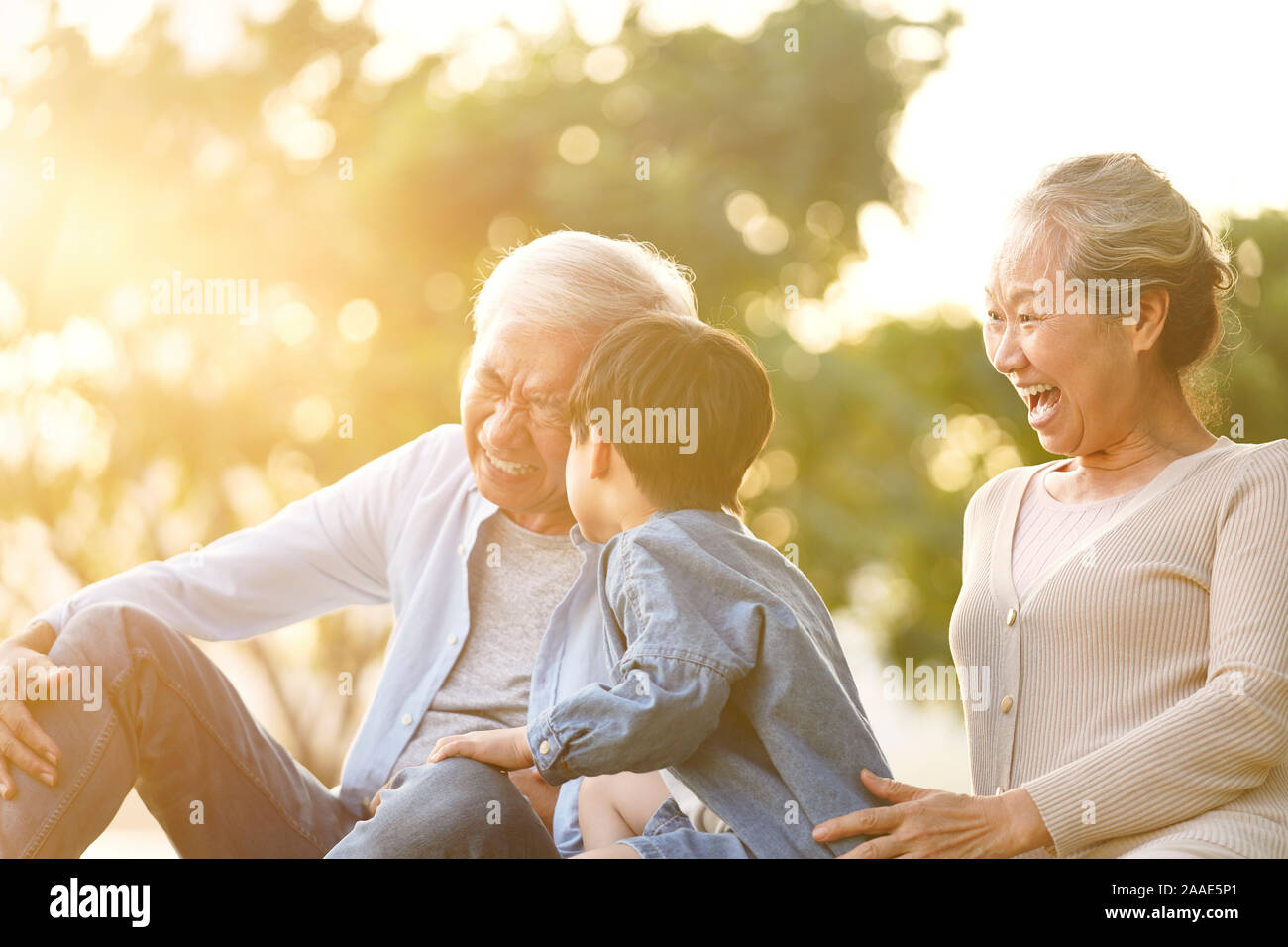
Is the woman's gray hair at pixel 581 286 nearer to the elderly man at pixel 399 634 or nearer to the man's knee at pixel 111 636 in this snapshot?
the elderly man at pixel 399 634

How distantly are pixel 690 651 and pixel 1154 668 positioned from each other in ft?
2.30

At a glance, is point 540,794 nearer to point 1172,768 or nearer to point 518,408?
point 518,408

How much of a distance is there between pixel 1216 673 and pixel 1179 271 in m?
0.61

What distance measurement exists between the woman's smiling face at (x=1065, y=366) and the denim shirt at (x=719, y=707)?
57 cm

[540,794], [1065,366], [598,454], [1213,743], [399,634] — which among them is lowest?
[540,794]

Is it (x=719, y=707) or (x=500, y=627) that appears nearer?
(x=719, y=707)

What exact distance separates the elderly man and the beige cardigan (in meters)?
0.64

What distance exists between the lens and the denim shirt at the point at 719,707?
4.91 feet

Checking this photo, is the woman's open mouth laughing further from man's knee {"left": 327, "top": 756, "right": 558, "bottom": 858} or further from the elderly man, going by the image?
man's knee {"left": 327, "top": 756, "right": 558, "bottom": 858}

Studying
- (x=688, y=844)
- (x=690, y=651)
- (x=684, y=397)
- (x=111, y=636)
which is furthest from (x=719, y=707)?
(x=111, y=636)

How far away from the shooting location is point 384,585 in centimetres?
240

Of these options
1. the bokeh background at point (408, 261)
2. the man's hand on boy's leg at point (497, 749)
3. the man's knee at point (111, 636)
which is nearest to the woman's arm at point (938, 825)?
the man's hand on boy's leg at point (497, 749)

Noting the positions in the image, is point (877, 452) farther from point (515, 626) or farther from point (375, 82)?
point (515, 626)

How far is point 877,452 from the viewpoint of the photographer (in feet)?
20.3
